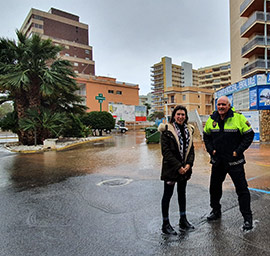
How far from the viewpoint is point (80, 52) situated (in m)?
54.0

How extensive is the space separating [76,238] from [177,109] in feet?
6.98

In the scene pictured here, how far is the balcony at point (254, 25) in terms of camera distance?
88.2 feet

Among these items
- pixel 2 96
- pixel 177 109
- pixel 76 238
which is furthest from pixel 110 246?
pixel 2 96

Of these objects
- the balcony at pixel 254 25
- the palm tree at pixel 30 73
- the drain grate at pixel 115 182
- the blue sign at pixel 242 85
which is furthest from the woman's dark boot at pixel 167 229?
the balcony at pixel 254 25

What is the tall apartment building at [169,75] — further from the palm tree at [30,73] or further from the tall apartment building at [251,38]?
the palm tree at [30,73]

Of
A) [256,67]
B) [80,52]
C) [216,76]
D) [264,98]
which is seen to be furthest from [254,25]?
[216,76]

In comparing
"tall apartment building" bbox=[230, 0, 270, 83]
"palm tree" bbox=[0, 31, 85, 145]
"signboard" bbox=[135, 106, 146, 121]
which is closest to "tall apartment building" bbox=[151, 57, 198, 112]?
"signboard" bbox=[135, 106, 146, 121]

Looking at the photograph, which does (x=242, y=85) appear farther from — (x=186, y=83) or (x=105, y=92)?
(x=186, y=83)

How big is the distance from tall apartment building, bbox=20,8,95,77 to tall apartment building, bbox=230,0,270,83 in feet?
101

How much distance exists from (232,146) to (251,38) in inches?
1274

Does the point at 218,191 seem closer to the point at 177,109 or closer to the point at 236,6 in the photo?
the point at 177,109

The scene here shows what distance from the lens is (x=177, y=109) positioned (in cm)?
304

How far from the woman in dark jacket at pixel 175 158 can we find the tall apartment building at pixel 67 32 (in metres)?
48.2

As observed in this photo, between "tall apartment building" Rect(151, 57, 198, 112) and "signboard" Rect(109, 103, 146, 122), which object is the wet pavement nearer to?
"signboard" Rect(109, 103, 146, 122)
